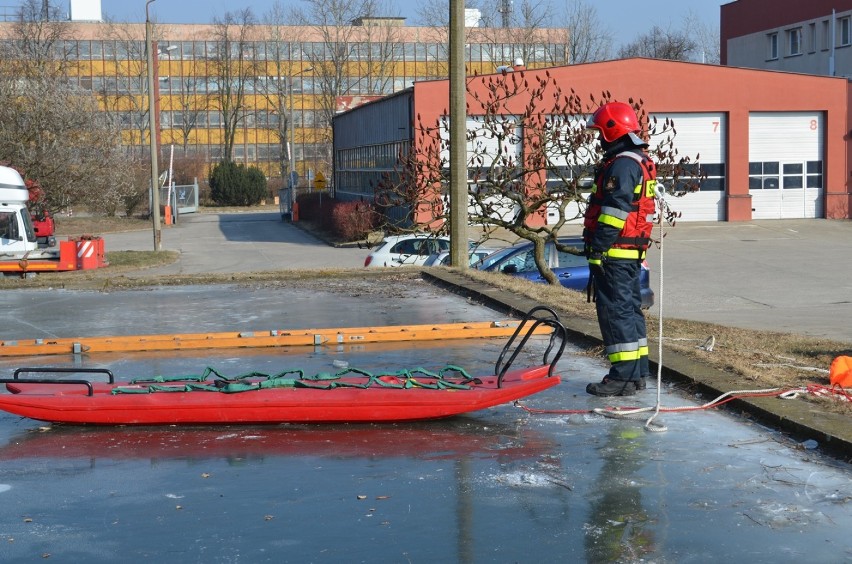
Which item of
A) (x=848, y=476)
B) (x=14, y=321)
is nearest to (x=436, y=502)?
(x=848, y=476)

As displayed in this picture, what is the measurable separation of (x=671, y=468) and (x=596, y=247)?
1.97 metres

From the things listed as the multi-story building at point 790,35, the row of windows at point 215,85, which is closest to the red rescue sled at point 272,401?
the multi-story building at point 790,35

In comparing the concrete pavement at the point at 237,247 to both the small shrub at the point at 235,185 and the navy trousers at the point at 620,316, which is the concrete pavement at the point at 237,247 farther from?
the navy trousers at the point at 620,316

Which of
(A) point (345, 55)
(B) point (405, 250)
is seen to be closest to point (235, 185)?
(A) point (345, 55)

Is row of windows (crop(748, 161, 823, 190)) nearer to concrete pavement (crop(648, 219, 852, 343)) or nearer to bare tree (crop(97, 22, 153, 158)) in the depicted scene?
concrete pavement (crop(648, 219, 852, 343))

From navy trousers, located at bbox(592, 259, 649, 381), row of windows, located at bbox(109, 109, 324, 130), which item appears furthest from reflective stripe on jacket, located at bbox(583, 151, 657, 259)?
row of windows, located at bbox(109, 109, 324, 130)

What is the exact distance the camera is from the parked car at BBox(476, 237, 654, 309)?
20.0 m

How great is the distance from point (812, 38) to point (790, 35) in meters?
2.38

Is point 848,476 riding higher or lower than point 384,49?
lower

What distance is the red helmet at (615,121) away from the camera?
24.0 ft

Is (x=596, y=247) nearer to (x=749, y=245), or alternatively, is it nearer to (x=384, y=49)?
(x=749, y=245)

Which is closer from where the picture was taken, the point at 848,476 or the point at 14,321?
the point at 848,476

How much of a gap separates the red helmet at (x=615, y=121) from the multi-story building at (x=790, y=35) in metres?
50.3

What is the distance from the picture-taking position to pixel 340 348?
9.75m
